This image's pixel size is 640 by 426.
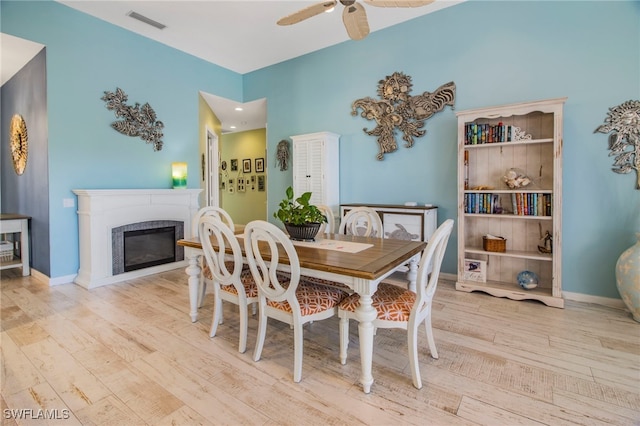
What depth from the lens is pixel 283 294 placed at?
1904mm

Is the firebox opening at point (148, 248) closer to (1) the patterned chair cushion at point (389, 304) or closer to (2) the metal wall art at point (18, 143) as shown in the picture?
(2) the metal wall art at point (18, 143)

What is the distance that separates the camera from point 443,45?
379 centimetres

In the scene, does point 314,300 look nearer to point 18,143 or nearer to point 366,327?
point 366,327

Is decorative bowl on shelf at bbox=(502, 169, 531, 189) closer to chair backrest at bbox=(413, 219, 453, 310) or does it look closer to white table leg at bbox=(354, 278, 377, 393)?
chair backrest at bbox=(413, 219, 453, 310)

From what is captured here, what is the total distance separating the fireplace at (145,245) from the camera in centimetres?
396

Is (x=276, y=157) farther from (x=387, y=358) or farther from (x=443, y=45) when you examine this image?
(x=387, y=358)

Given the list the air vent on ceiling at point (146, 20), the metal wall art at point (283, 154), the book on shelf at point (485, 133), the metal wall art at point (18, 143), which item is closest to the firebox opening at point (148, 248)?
the metal wall art at point (18, 143)

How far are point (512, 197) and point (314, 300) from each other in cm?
257

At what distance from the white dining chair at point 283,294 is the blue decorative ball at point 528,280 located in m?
2.24

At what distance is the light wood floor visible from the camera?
1621 millimetres

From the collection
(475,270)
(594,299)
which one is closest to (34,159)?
(475,270)

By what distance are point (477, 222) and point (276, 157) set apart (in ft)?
10.9

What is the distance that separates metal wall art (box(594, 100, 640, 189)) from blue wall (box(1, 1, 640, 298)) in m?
0.07

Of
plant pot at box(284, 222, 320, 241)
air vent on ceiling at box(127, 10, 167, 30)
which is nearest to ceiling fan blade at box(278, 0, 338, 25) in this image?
plant pot at box(284, 222, 320, 241)
